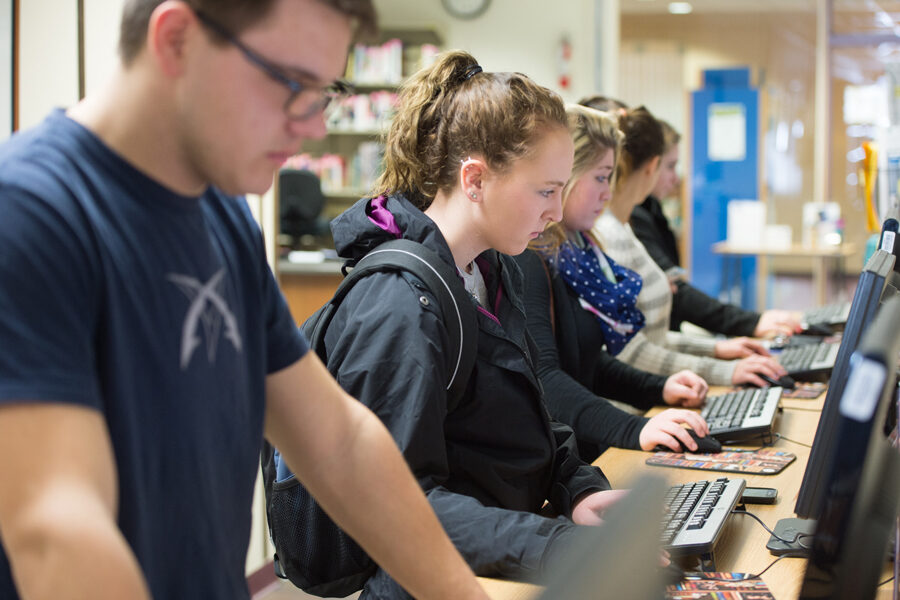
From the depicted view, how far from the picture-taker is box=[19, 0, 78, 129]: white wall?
224 centimetres

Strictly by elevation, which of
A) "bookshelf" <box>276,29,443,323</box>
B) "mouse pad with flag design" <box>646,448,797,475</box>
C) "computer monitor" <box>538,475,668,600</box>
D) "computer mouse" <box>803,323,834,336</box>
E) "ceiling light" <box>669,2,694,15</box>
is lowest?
"mouse pad with flag design" <box>646,448,797,475</box>

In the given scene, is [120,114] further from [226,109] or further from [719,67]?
[719,67]

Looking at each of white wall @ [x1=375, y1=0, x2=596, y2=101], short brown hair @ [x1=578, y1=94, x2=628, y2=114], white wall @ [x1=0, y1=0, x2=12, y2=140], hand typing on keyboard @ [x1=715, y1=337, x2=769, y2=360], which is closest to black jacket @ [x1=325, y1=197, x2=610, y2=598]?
white wall @ [x1=0, y1=0, x2=12, y2=140]

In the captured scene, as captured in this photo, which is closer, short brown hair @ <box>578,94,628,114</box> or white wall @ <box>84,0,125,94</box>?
white wall @ <box>84,0,125,94</box>

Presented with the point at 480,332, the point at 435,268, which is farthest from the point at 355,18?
the point at 480,332

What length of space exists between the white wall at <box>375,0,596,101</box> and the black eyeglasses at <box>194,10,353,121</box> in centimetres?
581

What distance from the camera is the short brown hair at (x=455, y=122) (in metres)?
1.50

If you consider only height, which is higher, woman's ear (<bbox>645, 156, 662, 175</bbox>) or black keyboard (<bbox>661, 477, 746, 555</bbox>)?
woman's ear (<bbox>645, 156, 662, 175</bbox>)

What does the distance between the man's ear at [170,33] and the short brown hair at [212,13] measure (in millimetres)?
10

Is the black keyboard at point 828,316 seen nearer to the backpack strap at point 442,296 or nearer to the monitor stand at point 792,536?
the monitor stand at point 792,536

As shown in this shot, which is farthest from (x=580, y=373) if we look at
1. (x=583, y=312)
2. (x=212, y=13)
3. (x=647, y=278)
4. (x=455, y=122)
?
(x=212, y=13)

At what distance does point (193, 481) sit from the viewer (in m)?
0.82

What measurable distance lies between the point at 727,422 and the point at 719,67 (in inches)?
326

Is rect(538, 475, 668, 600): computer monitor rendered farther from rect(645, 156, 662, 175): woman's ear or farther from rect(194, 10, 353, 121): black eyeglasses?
rect(645, 156, 662, 175): woman's ear
